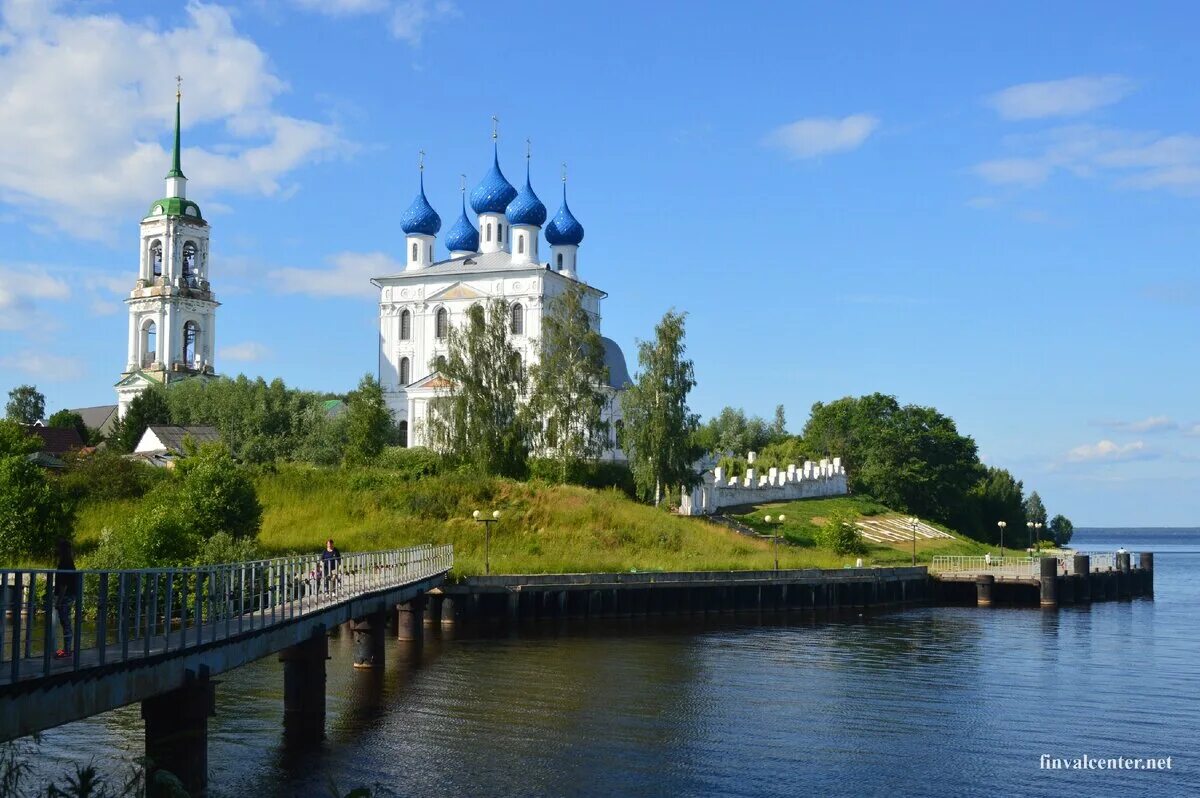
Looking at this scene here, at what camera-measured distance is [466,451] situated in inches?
2520

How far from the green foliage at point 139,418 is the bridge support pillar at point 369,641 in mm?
46632

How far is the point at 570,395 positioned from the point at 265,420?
60.1 feet

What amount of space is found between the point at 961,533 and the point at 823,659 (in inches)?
2209

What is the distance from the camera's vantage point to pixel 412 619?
128 feet

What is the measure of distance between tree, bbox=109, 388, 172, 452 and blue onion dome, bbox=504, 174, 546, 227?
24.2m

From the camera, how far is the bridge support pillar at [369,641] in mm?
32281

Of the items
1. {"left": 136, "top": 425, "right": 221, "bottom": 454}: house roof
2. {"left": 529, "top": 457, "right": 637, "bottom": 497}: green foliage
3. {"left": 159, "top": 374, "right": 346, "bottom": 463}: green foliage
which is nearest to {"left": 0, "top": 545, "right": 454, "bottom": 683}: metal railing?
{"left": 529, "top": 457, "right": 637, "bottom": 497}: green foliage

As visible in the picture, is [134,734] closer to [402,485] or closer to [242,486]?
[242,486]

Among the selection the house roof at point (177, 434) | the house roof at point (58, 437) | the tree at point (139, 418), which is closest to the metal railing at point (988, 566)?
the house roof at point (177, 434)

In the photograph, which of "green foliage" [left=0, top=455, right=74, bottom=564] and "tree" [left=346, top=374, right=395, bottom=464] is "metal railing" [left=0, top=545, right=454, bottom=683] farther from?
"tree" [left=346, top=374, right=395, bottom=464]

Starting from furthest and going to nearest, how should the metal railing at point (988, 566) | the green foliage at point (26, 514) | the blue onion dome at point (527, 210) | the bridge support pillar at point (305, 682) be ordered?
the blue onion dome at point (527, 210) < the metal railing at point (988, 566) < the green foliage at point (26, 514) < the bridge support pillar at point (305, 682)

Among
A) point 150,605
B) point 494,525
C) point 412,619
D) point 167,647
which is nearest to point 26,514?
point 412,619

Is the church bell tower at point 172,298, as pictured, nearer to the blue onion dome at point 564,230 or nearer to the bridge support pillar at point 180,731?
the blue onion dome at point 564,230

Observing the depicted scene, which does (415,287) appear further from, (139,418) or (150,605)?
(150,605)
